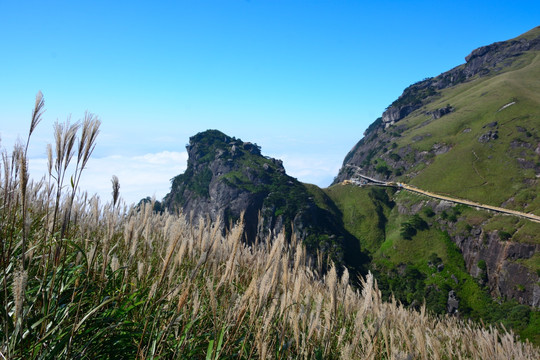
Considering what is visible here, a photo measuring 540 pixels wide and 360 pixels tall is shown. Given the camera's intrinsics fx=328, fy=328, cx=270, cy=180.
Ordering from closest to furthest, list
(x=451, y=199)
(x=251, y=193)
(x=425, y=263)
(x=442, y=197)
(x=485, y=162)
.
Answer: (x=425, y=263) < (x=451, y=199) < (x=442, y=197) < (x=485, y=162) < (x=251, y=193)

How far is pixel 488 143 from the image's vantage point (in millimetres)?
128875

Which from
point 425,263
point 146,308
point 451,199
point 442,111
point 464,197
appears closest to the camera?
point 146,308

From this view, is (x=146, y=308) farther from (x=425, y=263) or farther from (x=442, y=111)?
(x=442, y=111)

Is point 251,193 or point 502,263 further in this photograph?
point 251,193

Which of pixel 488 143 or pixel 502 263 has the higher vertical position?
pixel 488 143


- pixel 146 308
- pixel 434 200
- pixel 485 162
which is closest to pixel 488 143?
pixel 485 162

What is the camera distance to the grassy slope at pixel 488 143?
111 m

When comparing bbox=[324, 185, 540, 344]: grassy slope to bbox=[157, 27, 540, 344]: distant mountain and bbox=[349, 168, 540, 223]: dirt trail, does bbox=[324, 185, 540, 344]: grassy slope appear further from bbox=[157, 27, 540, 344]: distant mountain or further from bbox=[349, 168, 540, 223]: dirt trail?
bbox=[349, 168, 540, 223]: dirt trail

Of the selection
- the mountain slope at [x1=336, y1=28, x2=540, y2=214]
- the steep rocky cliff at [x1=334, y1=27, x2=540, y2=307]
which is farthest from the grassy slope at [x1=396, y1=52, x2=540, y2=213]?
the steep rocky cliff at [x1=334, y1=27, x2=540, y2=307]

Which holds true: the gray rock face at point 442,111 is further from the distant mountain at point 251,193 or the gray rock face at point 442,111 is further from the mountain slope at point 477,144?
the distant mountain at point 251,193

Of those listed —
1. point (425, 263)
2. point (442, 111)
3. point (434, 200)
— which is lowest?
point (425, 263)

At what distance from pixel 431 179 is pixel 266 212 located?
6816 centimetres

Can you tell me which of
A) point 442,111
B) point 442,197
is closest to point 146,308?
point 442,197

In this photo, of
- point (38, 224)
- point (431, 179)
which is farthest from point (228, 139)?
point (38, 224)
